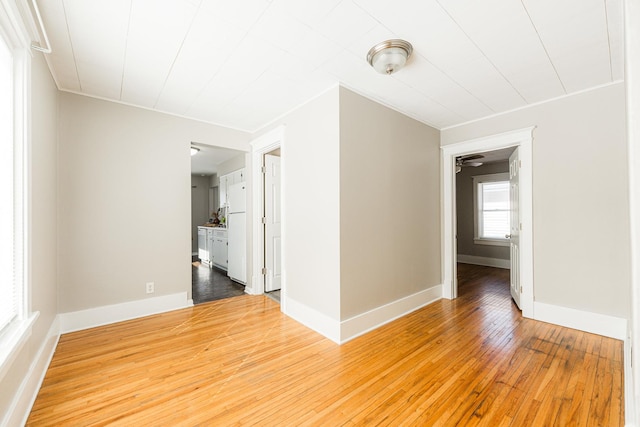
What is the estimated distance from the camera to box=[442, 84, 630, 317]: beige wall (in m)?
2.58

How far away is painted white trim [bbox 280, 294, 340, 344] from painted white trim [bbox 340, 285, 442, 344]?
8 centimetres

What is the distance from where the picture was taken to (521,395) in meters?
1.79

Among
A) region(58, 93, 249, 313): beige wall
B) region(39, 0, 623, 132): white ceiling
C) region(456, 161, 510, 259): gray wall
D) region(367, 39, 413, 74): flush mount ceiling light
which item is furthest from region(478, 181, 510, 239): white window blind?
region(58, 93, 249, 313): beige wall

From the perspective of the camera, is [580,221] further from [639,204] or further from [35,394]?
[35,394]

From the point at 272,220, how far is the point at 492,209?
17.3 feet

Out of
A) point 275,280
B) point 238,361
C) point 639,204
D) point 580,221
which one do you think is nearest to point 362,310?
point 238,361

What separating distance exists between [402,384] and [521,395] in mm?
775

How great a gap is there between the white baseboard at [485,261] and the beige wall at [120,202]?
629 centimetres

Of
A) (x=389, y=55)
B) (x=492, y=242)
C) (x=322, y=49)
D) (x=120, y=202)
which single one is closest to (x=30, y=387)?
(x=120, y=202)

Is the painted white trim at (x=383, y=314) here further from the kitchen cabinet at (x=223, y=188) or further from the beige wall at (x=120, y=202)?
the kitchen cabinet at (x=223, y=188)

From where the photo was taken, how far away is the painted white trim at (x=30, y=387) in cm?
142

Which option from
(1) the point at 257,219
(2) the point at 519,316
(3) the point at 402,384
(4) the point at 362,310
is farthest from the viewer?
(1) the point at 257,219

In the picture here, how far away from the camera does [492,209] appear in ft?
20.5

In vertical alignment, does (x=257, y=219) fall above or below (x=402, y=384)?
above
